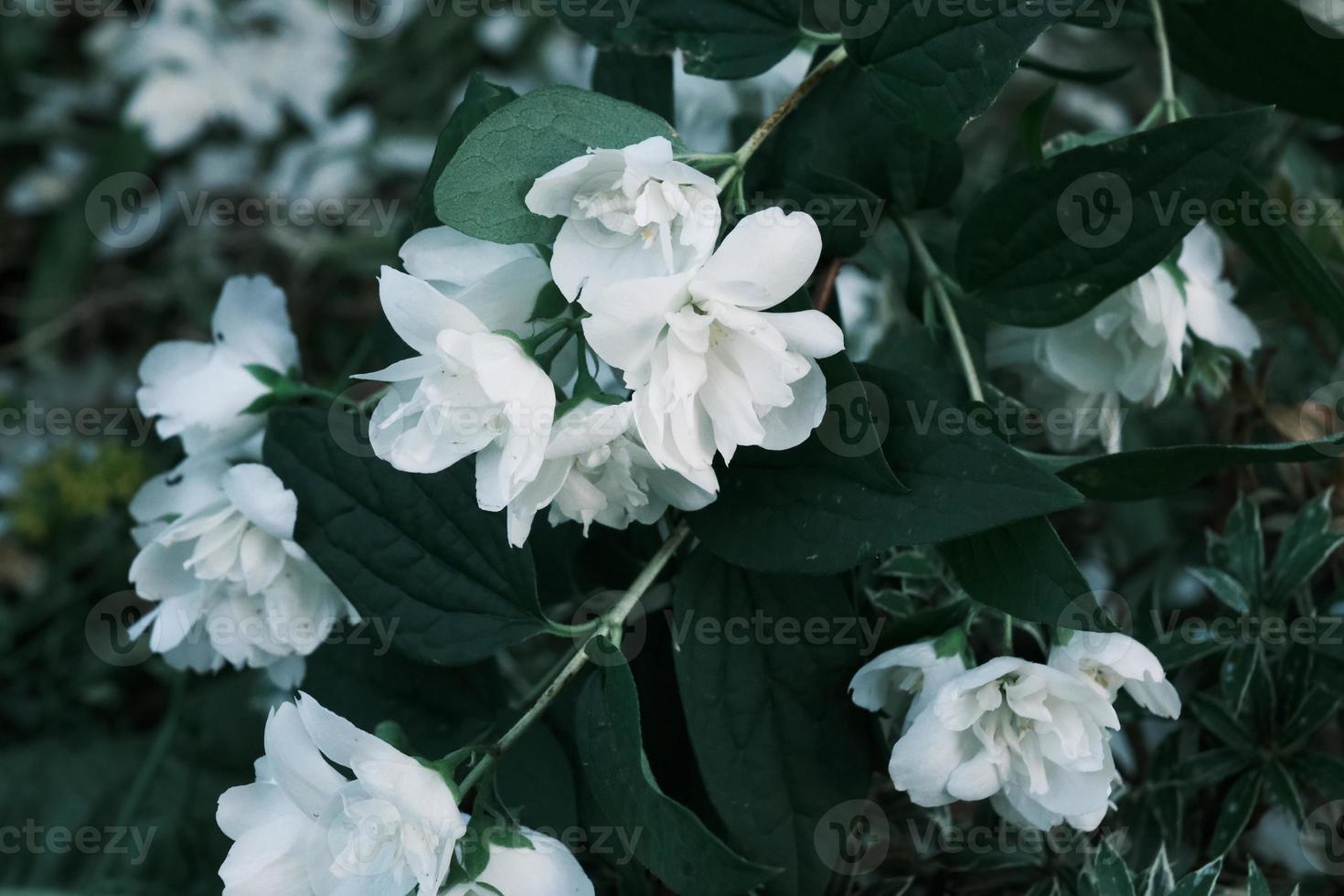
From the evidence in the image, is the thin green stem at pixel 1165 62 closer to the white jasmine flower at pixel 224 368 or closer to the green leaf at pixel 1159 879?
the green leaf at pixel 1159 879

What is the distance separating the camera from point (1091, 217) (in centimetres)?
74

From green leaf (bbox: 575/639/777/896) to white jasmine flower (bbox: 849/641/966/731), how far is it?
0.14 meters

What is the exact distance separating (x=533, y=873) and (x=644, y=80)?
0.59 metres

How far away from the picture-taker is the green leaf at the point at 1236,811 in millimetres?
860

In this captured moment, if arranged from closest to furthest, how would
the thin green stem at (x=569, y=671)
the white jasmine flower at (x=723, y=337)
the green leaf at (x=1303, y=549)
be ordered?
the white jasmine flower at (x=723, y=337) < the thin green stem at (x=569, y=671) < the green leaf at (x=1303, y=549)

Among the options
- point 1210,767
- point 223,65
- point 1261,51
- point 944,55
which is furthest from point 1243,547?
point 223,65

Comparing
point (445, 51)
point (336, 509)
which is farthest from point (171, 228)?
point (336, 509)

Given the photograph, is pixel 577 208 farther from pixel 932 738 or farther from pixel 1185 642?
pixel 1185 642

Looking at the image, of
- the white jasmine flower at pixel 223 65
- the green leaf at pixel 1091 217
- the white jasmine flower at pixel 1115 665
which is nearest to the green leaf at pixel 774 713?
the white jasmine flower at pixel 1115 665

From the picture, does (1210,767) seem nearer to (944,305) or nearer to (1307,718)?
(1307,718)

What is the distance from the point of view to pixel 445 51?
2008mm

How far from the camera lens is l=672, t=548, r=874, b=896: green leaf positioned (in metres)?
0.71

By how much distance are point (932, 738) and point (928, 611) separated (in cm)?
10

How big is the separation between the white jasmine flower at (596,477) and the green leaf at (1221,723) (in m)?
0.50
